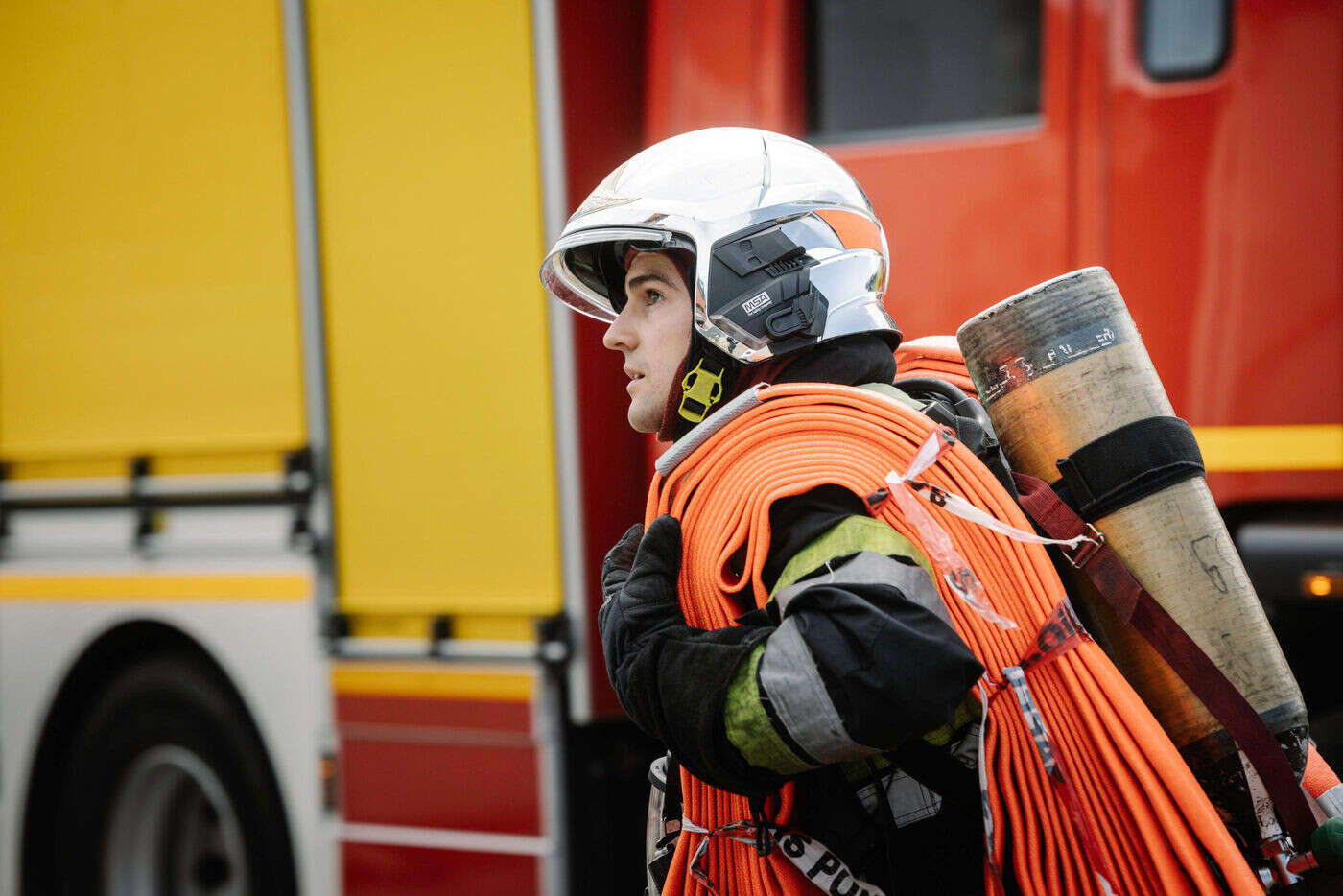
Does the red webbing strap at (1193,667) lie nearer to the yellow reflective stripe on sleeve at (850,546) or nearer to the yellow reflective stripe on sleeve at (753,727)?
the yellow reflective stripe on sleeve at (850,546)

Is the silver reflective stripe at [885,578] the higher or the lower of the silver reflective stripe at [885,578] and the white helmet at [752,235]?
the lower

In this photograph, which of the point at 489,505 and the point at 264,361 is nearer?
the point at 489,505

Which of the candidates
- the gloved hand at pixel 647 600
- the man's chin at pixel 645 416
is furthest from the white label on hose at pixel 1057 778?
the man's chin at pixel 645 416

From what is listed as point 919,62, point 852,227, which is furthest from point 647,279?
point 919,62

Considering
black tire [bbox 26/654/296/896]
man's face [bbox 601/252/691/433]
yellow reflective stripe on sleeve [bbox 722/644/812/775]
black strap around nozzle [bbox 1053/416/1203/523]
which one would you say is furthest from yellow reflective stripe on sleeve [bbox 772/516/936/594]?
A: black tire [bbox 26/654/296/896]

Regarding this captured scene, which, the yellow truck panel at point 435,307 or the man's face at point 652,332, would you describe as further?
the yellow truck panel at point 435,307

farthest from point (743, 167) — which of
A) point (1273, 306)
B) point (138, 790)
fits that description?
point (138, 790)

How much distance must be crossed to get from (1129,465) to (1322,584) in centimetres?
118

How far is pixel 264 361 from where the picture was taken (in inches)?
129

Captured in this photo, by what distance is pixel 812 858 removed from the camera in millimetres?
1521

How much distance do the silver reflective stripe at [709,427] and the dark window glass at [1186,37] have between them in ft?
4.72

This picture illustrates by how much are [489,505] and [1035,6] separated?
65.8 inches

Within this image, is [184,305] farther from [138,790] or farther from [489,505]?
[138,790]

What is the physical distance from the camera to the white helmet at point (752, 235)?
5.56ft
